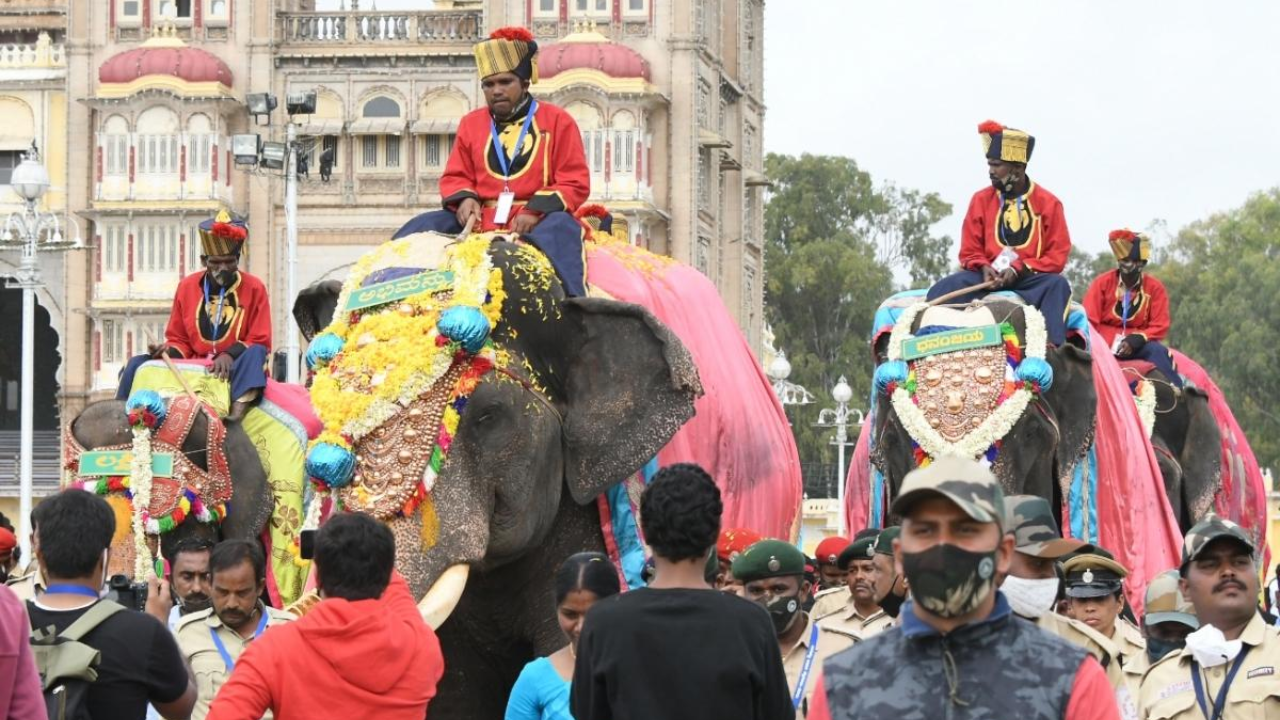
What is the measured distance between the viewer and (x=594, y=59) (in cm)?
6006

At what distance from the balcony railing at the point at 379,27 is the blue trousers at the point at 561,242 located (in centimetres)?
5054

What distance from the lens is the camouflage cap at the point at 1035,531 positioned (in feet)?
23.8

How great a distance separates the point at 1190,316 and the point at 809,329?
1398 centimetres

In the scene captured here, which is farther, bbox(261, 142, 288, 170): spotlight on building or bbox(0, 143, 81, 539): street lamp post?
bbox(261, 142, 288, 170): spotlight on building

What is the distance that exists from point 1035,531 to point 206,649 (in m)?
2.89

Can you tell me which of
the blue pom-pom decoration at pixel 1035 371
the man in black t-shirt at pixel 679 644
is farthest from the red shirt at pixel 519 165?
the man in black t-shirt at pixel 679 644

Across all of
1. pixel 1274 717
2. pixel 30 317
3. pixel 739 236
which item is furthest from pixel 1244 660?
pixel 739 236

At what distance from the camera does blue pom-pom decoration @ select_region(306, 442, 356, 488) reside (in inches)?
376

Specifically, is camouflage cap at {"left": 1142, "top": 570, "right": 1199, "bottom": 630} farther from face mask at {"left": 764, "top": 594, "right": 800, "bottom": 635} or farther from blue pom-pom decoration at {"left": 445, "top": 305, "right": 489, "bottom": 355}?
blue pom-pom decoration at {"left": 445, "top": 305, "right": 489, "bottom": 355}

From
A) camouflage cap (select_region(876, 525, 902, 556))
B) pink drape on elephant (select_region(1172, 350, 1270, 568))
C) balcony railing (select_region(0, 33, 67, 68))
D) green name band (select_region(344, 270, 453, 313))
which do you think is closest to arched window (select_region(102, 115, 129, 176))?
balcony railing (select_region(0, 33, 67, 68))

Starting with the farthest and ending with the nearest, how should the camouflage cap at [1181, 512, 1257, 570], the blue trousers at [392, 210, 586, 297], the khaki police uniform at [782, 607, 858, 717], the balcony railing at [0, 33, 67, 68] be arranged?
the balcony railing at [0, 33, 67, 68]
the blue trousers at [392, 210, 586, 297]
the khaki police uniform at [782, 607, 858, 717]
the camouflage cap at [1181, 512, 1257, 570]

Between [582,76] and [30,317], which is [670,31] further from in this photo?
[30,317]

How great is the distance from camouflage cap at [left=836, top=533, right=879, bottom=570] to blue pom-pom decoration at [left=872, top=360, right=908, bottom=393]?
2690mm

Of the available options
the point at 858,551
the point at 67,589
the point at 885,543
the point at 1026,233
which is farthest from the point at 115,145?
the point at 67,589
